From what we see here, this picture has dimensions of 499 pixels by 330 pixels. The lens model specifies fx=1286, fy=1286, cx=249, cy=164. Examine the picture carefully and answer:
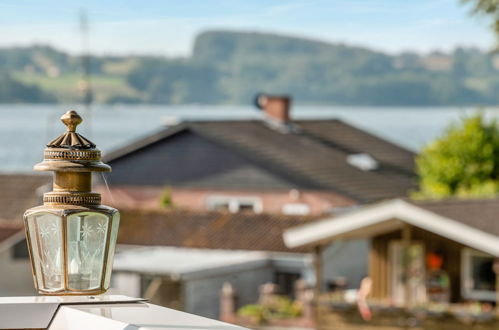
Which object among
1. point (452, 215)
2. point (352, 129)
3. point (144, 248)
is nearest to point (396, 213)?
point (452, 215)

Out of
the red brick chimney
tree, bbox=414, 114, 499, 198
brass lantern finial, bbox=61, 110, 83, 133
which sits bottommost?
brass lantern finial, bbox=61, 110, 83, 133

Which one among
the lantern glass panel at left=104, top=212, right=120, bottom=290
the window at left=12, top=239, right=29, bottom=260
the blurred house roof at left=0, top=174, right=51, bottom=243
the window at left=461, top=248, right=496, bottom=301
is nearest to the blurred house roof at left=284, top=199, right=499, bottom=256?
the window at left=461, top=248, right=496, bottom=301

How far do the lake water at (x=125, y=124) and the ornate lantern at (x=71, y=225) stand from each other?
34.3 metres

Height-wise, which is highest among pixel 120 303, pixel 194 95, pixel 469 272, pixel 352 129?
pixel 194 95

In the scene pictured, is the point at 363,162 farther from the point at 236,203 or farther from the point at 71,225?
the point at 71,225

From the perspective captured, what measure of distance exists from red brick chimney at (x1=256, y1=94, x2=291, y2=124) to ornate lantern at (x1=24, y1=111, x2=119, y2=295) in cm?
3842

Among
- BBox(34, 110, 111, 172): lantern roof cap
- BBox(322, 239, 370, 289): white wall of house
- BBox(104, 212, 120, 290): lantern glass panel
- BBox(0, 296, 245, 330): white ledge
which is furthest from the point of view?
BBox(322, 239, 370, 289): white wall of house

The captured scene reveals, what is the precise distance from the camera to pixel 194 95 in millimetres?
113188

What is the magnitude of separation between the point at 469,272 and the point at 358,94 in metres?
93.2

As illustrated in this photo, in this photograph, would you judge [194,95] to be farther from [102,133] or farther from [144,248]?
[144,248]

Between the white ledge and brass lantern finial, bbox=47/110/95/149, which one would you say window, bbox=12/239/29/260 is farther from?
the white ledge

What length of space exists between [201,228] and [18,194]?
881 centimetres

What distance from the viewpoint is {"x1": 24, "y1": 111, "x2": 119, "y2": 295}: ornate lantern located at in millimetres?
3939

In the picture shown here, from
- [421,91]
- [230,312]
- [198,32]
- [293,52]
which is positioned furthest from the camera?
[293,52]
